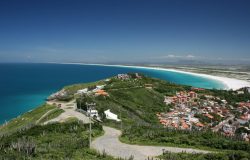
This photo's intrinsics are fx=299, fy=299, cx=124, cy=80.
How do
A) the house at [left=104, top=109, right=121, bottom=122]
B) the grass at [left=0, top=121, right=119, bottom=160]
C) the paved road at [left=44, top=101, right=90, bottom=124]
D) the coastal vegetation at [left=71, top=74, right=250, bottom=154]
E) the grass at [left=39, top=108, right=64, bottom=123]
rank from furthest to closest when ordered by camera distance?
the grass at [left=39, top=108, right=64, bottom=123], the house at [left=104, top=109, right=121, bottom=122], the paved road at [left=44, top=101, right=90, bottom=124], the coastal vegetation at [left=71, top=74, right=250, bottom=154], the grass at [left=0, top=121, right=119, bottom=160]

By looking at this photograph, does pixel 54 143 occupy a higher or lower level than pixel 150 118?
higher

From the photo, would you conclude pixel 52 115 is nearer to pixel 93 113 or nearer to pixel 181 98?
pixel 93 113

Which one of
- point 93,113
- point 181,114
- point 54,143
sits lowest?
point 181,114

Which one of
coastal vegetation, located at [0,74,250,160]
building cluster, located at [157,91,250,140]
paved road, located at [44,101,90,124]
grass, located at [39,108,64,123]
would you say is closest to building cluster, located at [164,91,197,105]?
building cluster, located at [157,91,250,140]

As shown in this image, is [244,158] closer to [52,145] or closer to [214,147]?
[214,147]

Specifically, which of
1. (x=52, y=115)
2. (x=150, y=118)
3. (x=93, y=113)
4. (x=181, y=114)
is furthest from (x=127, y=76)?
(x=93, y=113)

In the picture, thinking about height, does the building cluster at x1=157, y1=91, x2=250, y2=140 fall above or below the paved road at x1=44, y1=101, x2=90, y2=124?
below

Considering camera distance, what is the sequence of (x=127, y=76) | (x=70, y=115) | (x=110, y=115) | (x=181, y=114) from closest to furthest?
(x=70, y=115) < (x=110, y=115) < (x=181, y=114) < (x=127, y=76)

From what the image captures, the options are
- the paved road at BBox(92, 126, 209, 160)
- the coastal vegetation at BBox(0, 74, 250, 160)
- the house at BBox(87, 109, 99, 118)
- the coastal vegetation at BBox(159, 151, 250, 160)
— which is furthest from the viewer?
the house at BBox(87, 109, 99, 118)

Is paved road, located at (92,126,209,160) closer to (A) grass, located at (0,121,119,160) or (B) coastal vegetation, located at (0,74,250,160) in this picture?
(B) coastal vegetation, located at (0,74,250,160)

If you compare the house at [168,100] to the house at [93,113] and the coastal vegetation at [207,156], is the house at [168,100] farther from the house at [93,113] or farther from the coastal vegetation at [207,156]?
the coastal vegetation at [207,156]

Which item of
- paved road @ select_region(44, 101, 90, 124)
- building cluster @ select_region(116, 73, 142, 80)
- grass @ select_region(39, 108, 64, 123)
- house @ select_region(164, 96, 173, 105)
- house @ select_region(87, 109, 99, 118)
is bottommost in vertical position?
house @ select_region(164, 96, 173, 105)

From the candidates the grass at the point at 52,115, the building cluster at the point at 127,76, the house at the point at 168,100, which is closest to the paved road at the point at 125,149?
the grass at the point at 52,115
